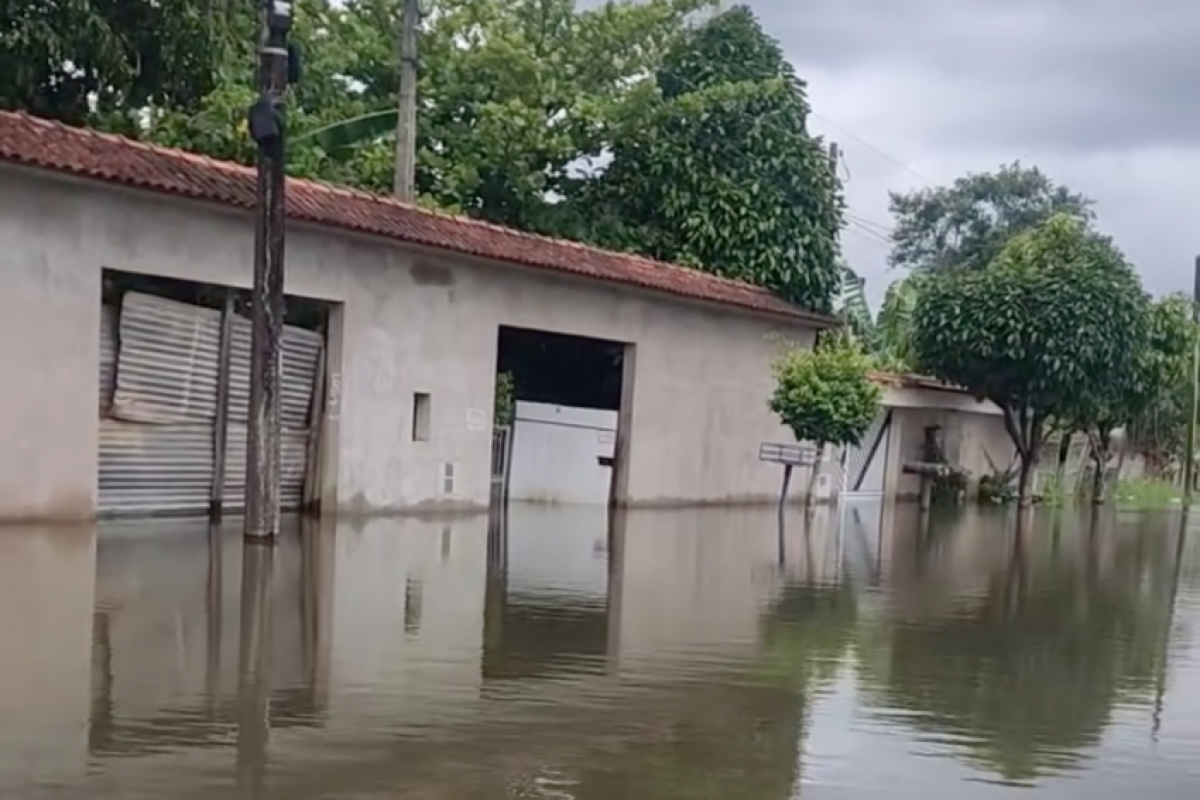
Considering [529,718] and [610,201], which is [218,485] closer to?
[529,718]

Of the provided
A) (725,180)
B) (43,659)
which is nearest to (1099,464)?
(725,180)

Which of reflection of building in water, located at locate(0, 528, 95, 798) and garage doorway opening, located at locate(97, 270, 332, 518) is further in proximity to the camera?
garage doorway opening, located at locate(97, 270, 332, 518)

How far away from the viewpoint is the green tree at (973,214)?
55250 millimetres

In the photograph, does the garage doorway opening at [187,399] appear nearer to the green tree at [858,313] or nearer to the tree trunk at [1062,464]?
the green tree at [858,313]

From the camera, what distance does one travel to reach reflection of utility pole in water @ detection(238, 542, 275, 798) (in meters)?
6.83

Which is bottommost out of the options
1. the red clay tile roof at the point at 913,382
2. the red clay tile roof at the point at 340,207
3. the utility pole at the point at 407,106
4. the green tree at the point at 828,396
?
the green tree at the point at 828,396

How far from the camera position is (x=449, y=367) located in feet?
68.6

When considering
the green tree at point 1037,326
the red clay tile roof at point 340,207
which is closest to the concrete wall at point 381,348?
the red clay tile roof at point 340,207

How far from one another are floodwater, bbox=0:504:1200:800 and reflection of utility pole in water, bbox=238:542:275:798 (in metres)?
0.03

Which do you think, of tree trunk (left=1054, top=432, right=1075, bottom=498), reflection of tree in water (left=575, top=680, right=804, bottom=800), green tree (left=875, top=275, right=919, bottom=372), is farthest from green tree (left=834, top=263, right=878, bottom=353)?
reflection of tree in water (left=575, top=680, right=804, bottom=800)

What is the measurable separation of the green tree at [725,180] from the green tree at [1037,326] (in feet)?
12.2

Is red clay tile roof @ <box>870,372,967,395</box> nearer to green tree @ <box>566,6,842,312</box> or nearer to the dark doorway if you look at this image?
green tree @ <box>566,6,842,312</box>

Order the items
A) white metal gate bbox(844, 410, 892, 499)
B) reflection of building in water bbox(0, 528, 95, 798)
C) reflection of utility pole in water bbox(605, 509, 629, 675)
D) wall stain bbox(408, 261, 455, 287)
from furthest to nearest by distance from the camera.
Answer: white metal gate bbox(844, 410, 892, 499)
wall stain bbox(408, 261, 455, 287)
reflection of utility pole in water bbox(605, 509, 629, 675)
reflection of building in water bbox(0, 528, 95, 798)

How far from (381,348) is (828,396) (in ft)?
27.2
